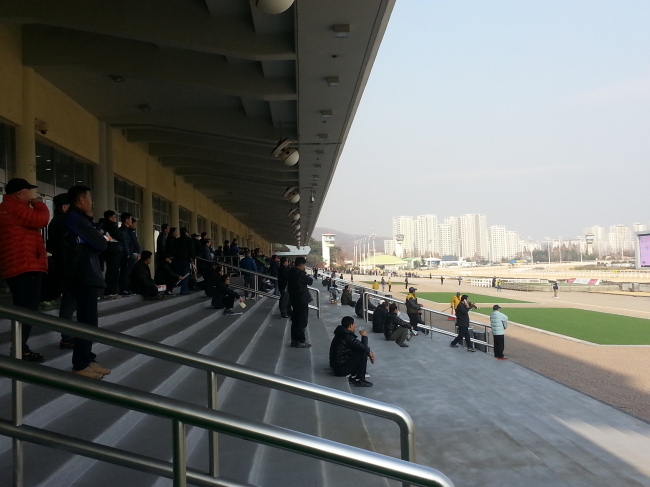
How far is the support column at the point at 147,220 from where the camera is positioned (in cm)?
1479

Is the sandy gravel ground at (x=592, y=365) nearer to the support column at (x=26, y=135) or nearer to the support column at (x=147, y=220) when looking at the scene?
the support column at (x=147, y=220)

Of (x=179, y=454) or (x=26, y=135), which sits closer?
(x=179, y=454)

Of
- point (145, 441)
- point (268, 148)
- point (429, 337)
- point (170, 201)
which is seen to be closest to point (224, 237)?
point (170, 201)

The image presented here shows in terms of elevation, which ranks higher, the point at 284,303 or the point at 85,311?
the point at 85,311

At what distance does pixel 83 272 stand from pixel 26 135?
4.80 metres

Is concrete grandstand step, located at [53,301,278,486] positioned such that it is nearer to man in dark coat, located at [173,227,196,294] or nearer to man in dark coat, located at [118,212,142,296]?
man in dark coat, located at [118,212,142,296]

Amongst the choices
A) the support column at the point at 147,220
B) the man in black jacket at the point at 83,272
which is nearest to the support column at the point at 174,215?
the support column at the point at 147,220

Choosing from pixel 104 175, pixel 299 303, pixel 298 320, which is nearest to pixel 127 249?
pixel 299 303

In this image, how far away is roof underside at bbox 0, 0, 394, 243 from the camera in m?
6.25

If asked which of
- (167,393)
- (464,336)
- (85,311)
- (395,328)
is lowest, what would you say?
(464,336)

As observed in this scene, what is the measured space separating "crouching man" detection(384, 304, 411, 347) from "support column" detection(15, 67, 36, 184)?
8948 mm

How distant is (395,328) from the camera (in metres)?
14.7

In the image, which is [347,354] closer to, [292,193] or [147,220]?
[147,220]

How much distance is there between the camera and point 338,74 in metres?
7.45
